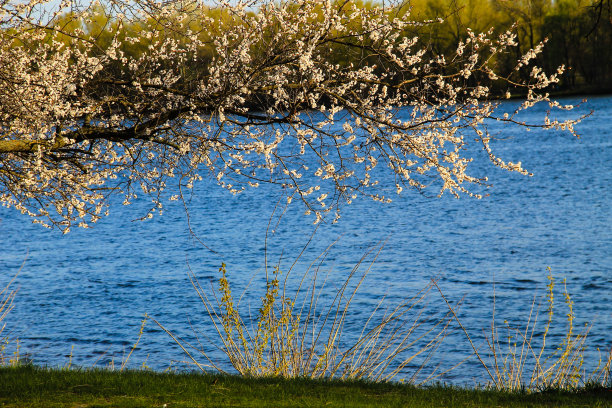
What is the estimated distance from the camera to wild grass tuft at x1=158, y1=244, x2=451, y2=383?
7.35 m

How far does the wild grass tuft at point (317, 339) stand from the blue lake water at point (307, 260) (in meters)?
0.43

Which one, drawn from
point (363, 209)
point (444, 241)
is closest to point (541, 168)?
point (363, 209)

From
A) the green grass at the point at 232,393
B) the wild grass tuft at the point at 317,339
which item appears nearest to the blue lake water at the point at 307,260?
the wild grass tuft at the point at 317,339

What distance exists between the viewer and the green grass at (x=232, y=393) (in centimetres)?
577

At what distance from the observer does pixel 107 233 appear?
2159 centimetres

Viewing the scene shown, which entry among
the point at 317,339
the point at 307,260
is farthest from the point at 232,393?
the point at 307,260

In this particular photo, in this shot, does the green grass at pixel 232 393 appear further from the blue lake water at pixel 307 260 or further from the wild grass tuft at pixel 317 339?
the blue lake water at pixel 307 260

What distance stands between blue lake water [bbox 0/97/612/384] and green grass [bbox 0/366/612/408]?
3332 mm

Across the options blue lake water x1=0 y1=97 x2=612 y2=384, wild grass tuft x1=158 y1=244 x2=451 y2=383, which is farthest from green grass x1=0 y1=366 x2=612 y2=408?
blue lake water x1=0 y1=97 x2=612 y2=384

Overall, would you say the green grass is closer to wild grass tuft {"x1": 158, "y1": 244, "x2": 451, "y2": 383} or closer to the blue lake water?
wild grass tuft {"x1": 158, "y1": 244, "x2": 451, "y2": 383}

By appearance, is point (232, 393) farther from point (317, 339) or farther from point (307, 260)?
point (307, 260)

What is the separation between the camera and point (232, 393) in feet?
20.1

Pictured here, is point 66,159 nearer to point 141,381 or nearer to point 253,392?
point 141,381

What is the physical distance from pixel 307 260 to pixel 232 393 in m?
10.8
